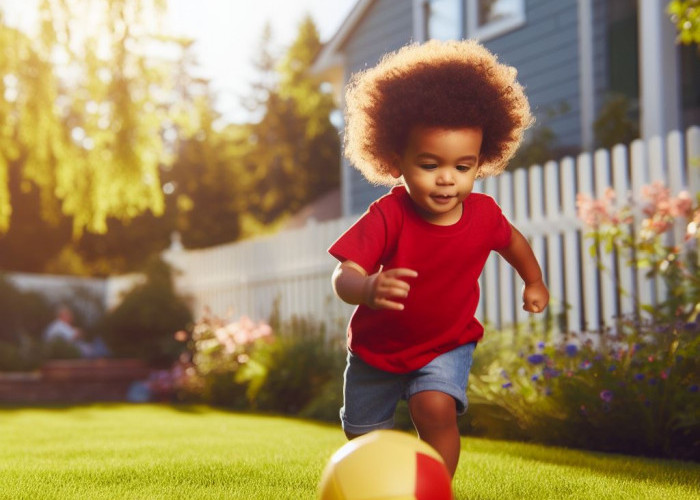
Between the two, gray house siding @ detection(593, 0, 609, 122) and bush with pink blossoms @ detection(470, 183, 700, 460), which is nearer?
bush with pink blossoms @ detection(470, 183, 700, 460)

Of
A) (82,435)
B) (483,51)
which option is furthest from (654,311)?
(82,435)

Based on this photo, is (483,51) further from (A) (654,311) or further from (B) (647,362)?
(A) (654,311)

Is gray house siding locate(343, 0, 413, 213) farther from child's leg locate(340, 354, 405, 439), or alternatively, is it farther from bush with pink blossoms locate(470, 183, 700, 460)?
child's leg locate(340, 354, 405, 439)

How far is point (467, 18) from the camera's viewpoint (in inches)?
459

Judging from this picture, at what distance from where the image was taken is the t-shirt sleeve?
285cm

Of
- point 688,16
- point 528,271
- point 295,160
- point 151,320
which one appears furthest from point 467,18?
point 295,160

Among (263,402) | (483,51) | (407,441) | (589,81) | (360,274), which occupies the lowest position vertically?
(263,402)

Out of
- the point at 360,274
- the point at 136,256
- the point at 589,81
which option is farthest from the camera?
the point at 136,256

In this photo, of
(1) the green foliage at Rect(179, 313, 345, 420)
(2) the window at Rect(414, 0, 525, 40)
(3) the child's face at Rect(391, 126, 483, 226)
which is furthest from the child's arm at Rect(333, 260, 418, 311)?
(2) the window at Rect(414, 0, 525, 40)

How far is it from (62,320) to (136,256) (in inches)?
469

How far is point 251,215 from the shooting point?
35156 mm

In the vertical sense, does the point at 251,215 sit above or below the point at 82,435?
above

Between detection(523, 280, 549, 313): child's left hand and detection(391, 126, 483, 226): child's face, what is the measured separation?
523 mm

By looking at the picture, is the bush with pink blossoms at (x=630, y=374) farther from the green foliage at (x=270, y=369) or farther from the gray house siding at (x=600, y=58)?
the gray house siding at (x=600, y=58)
